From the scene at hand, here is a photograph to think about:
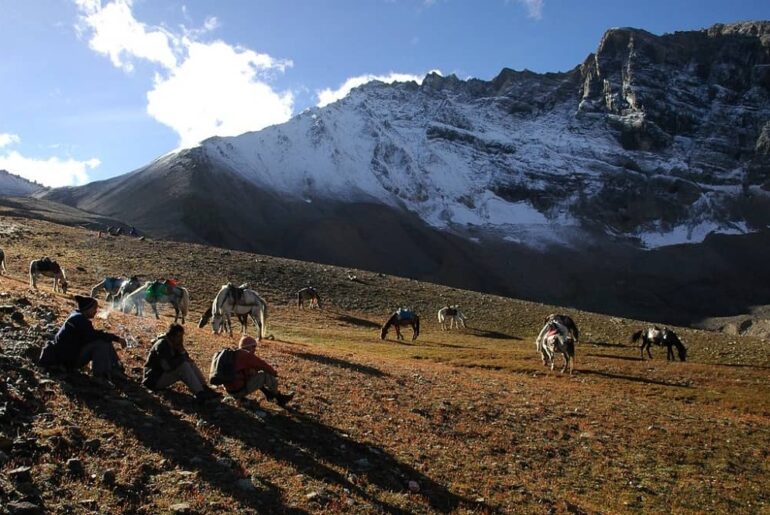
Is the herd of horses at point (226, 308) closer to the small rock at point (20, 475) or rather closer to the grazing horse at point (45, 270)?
the grazing horse at point (45, 270)

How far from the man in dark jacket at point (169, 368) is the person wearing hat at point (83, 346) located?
3.01 ft

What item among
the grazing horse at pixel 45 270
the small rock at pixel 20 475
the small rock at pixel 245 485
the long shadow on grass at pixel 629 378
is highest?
the grazing horse at pixel 45 270

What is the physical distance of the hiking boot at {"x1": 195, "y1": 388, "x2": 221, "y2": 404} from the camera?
13477 millimetres

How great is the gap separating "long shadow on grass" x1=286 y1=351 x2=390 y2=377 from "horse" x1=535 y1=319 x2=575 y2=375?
11659mm

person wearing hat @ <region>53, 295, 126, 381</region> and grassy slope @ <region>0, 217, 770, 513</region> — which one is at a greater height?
person wearing hat @ <region>53, 295, 126, 381</region>

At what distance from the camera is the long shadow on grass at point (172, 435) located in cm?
991

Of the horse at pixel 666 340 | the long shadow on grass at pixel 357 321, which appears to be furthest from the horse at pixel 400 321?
the horse at pixel 666 340

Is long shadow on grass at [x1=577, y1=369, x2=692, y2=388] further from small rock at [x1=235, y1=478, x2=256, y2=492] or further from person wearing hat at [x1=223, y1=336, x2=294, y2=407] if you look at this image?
small rock at [x1=235, y1=478, x2=256, y2=492]

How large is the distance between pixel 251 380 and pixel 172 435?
118 inches

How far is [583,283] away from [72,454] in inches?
7281

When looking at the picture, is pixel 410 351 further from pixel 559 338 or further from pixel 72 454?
pixel 72 454

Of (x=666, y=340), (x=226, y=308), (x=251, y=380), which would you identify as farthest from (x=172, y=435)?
(x=666, y=340)

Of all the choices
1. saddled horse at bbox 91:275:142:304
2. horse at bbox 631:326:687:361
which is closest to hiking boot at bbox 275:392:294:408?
saddled horse at bbox 91:275:142:304

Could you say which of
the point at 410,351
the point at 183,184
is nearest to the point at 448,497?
the point at 410,351
